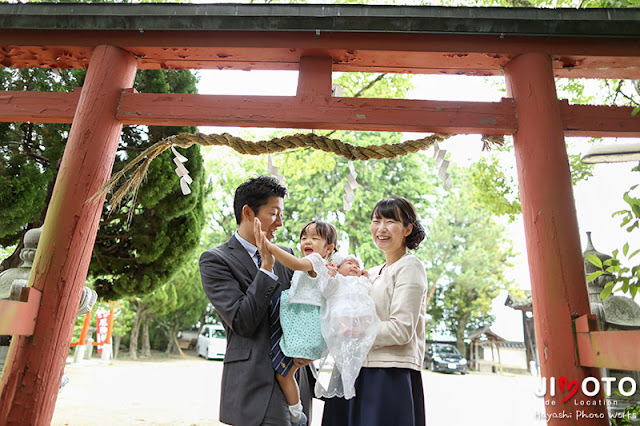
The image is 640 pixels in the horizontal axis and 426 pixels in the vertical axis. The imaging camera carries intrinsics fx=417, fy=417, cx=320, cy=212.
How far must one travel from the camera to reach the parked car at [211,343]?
1847cm

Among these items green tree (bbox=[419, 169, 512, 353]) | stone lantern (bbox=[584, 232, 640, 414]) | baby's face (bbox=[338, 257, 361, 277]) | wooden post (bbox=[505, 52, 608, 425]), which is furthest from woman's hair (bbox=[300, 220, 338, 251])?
green tree (bbox=[419, 169, 512, 353])

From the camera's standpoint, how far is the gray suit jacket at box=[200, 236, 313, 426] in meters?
1.71

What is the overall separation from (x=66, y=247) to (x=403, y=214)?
207 centimetres

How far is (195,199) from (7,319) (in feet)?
13.4

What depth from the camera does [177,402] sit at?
7.41m

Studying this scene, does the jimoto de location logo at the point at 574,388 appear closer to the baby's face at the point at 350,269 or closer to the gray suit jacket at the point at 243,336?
the baby's face at the point at 350,269

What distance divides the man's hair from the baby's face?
492 millimetres

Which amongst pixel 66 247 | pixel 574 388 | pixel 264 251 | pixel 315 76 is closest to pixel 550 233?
pixel 574 388

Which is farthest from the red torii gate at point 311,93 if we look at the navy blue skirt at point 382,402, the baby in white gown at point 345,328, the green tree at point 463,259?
the green tree at point 463,259

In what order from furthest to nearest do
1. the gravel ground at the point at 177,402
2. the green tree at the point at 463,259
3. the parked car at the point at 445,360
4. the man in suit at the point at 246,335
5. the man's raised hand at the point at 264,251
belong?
the green tree at the point at 463,259
the parked car at the point at 445,360
the gravel ground at the point at 177,402
the man's raised hand at the point at 264,251
the man in suit at the point at 246,335

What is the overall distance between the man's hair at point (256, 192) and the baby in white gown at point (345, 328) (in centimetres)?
51

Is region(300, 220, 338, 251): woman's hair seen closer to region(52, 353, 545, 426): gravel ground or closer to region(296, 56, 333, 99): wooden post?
region(296, 56, 333, 99): wooden post

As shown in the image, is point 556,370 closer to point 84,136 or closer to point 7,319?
point 7,319

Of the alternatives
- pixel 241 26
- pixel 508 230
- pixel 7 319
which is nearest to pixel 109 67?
pixel 241 26
